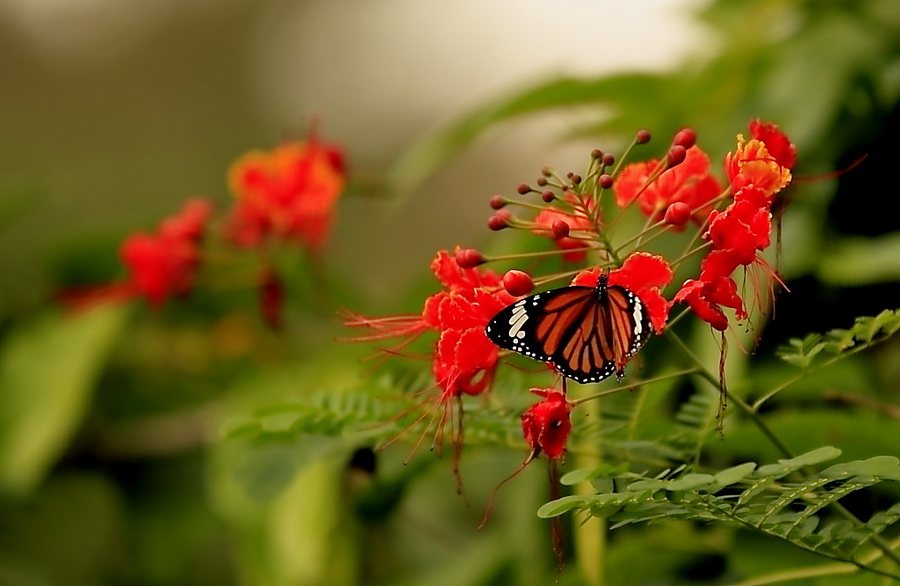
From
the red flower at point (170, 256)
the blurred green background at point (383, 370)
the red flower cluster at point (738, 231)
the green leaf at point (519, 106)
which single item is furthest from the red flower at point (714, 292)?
the red flower at point (170, 256)

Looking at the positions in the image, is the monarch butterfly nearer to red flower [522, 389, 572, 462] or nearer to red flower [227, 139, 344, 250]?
red flower [522, 389, 572, 462]

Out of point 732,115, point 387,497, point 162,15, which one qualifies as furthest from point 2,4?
point 387,497

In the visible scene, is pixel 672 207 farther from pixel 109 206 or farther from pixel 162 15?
pixel 162 15

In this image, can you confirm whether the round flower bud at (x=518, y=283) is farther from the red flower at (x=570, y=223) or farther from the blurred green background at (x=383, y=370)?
the blurred green background at (x=383, y=370)

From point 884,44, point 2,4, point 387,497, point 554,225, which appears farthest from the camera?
point 2,4

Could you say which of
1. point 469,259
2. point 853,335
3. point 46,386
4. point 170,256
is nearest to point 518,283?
point 469,259

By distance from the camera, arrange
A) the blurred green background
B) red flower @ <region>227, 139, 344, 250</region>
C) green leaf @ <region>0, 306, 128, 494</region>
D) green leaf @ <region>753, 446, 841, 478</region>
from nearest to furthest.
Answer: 1. green leaf @ <region>753, 446, 841, 478</region>
2. the blurred green background
3. red flower @ <region>227, 139, 344, 250</region>
4. green leaf @ <region>0, 306, 128, 494</region>

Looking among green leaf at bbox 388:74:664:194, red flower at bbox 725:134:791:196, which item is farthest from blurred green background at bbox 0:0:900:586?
red flower at bbox 725:134:791:196

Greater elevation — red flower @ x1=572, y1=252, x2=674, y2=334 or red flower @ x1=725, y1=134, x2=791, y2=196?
red flower @ x1=725, y1=134, x2=791, y2=196
